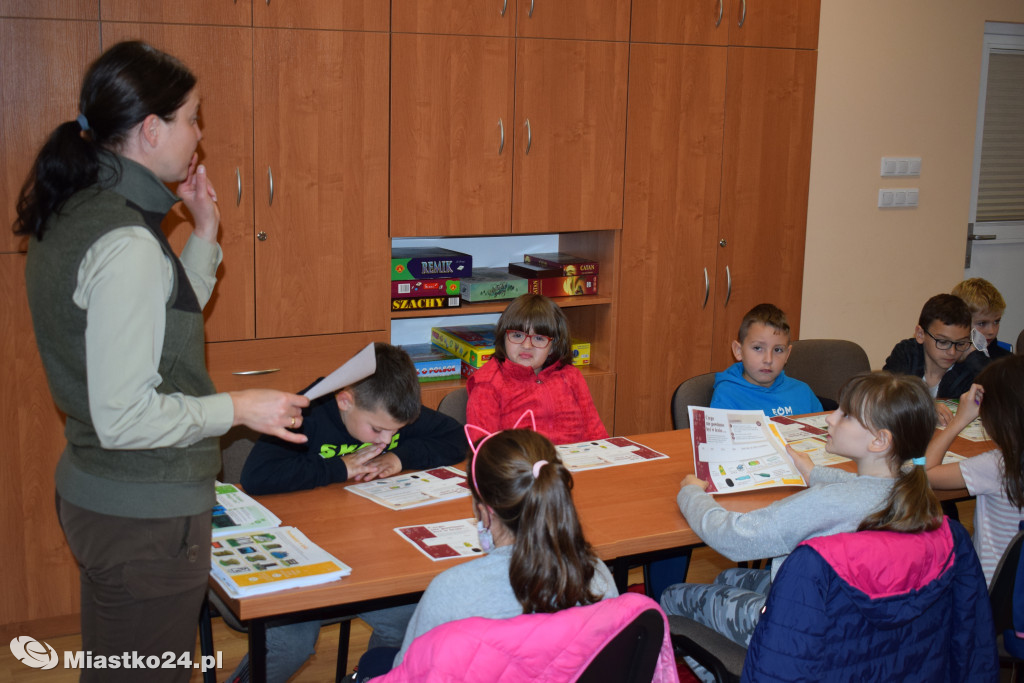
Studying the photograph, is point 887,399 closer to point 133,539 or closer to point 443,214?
point 133,539

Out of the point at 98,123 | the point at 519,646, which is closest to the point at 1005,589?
the point at 519,646

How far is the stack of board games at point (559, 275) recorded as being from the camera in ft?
12.9

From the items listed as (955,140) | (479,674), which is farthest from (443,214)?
(955,140)

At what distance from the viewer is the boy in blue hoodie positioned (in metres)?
3.19

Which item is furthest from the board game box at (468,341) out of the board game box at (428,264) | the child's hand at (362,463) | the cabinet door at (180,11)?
the cabinet door at (180,11)

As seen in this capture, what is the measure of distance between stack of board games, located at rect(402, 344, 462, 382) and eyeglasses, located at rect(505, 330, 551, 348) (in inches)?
31.0

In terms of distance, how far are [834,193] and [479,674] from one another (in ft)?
12.3

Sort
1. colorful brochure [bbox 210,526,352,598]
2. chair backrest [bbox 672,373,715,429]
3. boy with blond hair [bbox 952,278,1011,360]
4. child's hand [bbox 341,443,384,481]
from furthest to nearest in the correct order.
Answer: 1. boy with blond hair [bbox 952,278,1011,360]
2. chair backrest [bbox 672,373,715,429]
3. child's hand [bbox 341,443,384,481]
4. colorful brochure [bbox 210,526,352,598]

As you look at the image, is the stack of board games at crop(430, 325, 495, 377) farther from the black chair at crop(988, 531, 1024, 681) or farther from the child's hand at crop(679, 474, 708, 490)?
the black chair at crop(988, 531, 1024, 681)

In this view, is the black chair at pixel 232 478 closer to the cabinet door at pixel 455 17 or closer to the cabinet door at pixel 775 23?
the cabinet door at pixel 455 17

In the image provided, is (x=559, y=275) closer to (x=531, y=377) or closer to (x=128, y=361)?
(x=531, y=377)

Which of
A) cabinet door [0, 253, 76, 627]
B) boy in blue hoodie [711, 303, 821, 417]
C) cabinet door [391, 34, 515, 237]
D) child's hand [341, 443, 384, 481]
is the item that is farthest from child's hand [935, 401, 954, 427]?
cabinet door [0, 253, 76, 627]

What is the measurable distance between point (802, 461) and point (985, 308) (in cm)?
175

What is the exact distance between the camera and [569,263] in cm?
398
